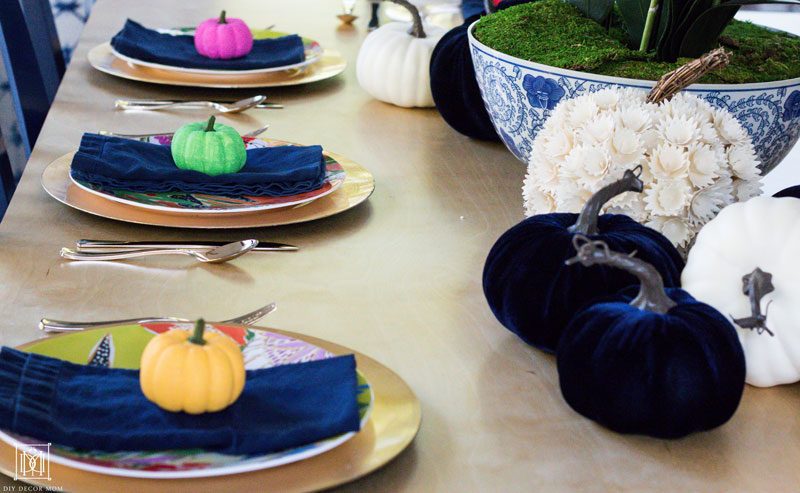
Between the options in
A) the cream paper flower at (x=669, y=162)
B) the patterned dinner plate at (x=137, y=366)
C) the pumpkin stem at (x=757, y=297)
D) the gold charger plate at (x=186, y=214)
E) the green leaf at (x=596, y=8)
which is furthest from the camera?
the green leaf at (x=596, y=8)

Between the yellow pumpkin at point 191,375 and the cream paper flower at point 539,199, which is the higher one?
the yellow pumpkin at point 191,375

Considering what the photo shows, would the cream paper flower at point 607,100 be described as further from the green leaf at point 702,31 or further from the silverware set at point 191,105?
the silverware set at point 191,105

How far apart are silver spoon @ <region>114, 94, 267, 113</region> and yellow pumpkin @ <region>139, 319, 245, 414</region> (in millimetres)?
793

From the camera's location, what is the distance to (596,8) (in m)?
1.08

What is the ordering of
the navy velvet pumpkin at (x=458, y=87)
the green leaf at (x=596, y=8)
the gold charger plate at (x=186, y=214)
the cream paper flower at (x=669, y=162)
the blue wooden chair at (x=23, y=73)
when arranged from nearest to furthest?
the cream paper flower at (x=669, y=162)
the gold charger plate at (x=186, y=214)
the green leaf at (x=596, y=8)
the navy velvet pumpkin at (x=458, y=87)
the blue wooden chair at (x=23, y=73)

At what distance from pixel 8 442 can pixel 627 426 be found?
0.36 m

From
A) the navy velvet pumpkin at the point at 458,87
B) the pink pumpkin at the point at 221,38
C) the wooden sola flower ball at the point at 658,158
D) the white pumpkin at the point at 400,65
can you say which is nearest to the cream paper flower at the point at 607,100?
the wooden sola flower ball at the point at 658,158

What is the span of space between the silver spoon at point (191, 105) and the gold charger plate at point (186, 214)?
31cm

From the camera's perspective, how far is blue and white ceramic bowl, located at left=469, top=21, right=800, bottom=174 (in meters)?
0.92

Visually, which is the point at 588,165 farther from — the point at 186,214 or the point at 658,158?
the point at 186,214

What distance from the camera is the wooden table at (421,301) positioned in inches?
23.7

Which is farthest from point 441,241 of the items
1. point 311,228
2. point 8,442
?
point 8,442

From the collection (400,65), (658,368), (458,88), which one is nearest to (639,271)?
(658,368)

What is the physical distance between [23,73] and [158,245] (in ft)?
3.46
